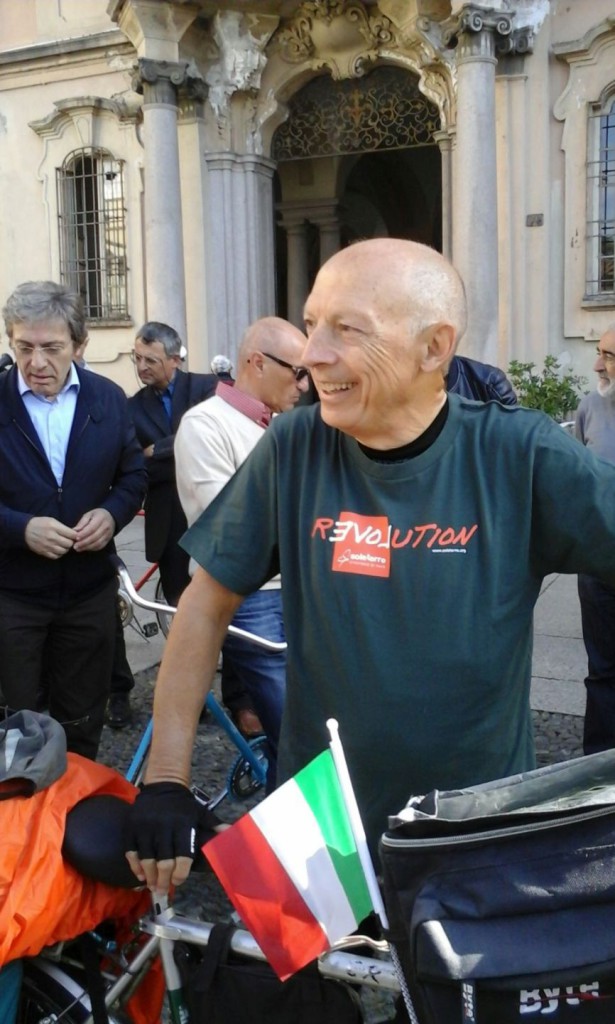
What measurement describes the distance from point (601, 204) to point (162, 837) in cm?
1018

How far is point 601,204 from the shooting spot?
10422 mm

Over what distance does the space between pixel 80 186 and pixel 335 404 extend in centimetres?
1252

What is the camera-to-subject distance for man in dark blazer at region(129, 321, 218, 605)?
200 inches

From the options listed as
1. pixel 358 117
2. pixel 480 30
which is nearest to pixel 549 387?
pixel 480 30

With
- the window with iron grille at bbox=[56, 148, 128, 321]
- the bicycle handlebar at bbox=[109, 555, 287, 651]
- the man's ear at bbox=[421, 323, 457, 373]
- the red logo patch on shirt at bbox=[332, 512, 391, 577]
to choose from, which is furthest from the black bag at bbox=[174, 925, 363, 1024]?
the window with iron grille at bbox=[56, 148, 128, 321]

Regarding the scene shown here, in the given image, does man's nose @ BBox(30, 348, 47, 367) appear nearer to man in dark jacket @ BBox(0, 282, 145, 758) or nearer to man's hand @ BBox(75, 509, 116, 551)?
man in dark jacket @ BBox(0, 282, 145, 758)

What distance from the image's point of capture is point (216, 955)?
157 centimetres

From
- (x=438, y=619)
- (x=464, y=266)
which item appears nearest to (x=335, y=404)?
(x=438, y=619)

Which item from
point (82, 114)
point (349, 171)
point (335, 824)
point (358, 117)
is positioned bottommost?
point (335, 824)

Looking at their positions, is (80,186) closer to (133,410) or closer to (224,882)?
(133,410)

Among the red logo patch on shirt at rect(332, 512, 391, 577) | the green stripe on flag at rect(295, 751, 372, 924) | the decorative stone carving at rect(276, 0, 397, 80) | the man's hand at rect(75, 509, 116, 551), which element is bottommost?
the green stripe on flag at rect(295, 751, 372, 924)

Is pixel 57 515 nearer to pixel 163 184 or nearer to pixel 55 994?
pixel 55 994

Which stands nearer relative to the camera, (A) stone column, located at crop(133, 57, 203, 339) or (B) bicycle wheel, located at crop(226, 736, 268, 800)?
(B) bicycle wheel, located at crop(226, 736, 268, 800)

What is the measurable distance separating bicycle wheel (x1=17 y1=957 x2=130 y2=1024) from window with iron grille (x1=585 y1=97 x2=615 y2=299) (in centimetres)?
973
